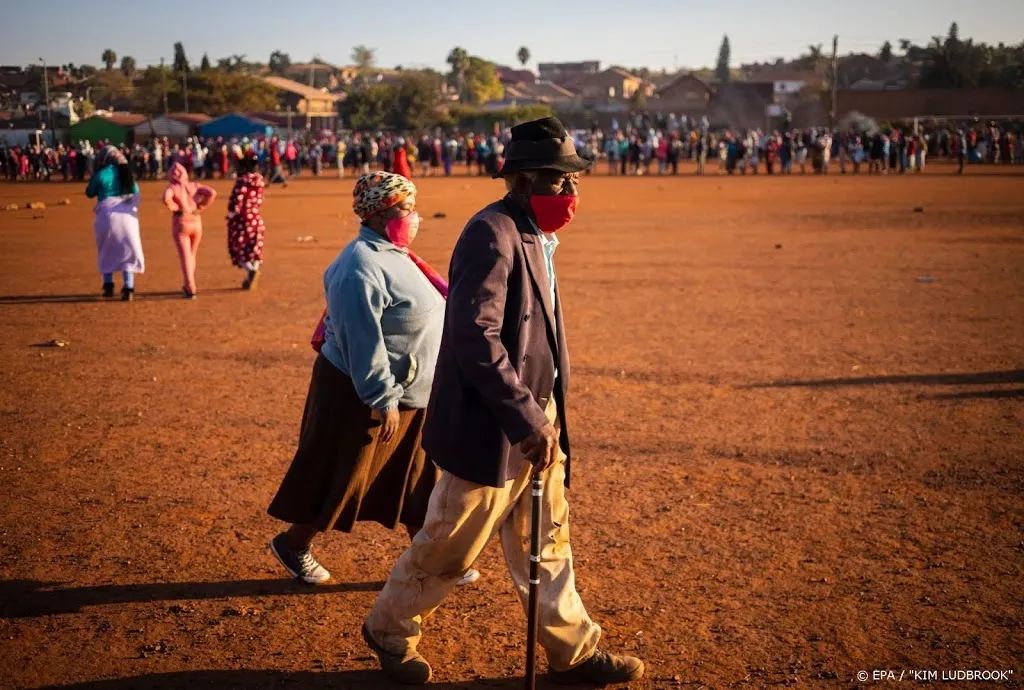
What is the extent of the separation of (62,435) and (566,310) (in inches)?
250

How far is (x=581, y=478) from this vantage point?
6582 millimetres

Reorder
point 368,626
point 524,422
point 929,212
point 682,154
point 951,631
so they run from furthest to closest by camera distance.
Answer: point 682,154 → point 929,212 → point 951,631 → point 368,626 → point 524,422

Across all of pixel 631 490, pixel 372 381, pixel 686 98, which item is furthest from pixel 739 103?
pixel 372 381

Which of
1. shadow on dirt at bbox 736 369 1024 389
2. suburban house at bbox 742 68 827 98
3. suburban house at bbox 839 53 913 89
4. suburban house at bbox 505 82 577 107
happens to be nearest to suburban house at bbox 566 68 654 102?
suburban house at bbox 505 82 577 107

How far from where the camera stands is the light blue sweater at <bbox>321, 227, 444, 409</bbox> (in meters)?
4.39

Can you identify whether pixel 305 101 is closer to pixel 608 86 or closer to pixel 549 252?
pixel 608 86

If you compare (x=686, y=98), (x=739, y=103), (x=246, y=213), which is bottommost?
(x=246, y=213)

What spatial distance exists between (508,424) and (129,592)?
8.14 feet

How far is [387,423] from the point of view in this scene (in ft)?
14.7

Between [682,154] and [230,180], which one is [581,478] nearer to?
[230,180]

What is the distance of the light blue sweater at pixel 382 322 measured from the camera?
173 inches

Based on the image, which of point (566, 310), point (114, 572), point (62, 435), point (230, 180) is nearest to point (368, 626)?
point (114, 572)

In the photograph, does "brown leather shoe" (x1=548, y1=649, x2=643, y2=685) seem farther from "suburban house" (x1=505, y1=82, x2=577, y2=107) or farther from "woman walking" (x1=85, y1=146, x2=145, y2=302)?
"suburban house" (x1=505, y1=82, x2=577, y2=107)

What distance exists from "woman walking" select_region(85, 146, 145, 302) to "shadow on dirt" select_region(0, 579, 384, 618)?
8.41 m
